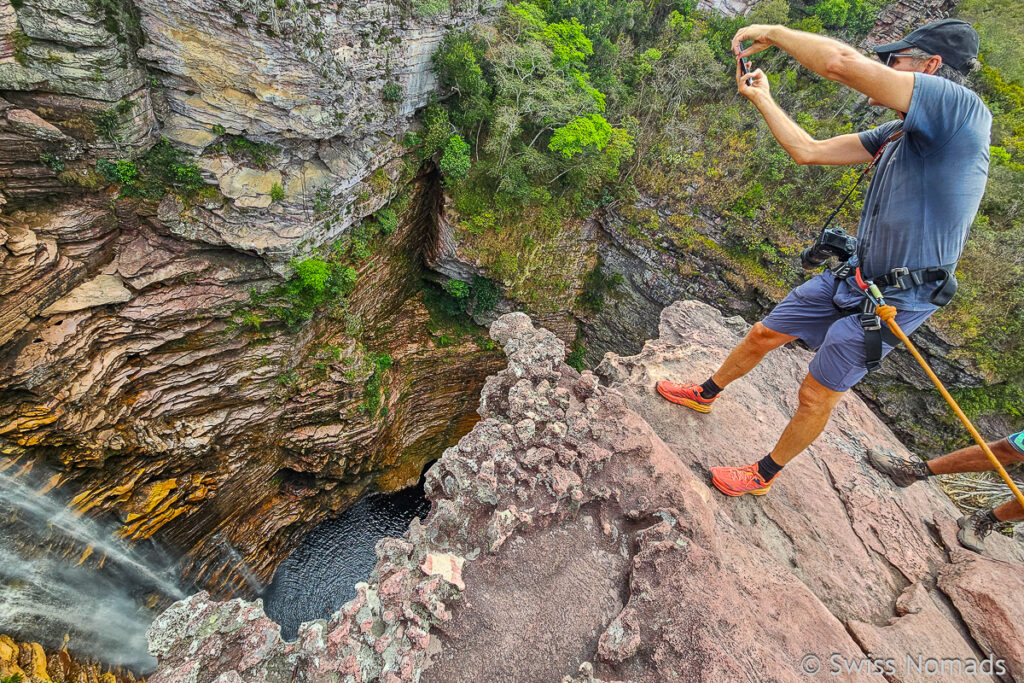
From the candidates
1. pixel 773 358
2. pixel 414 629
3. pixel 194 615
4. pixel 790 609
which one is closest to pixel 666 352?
pixel 773 358

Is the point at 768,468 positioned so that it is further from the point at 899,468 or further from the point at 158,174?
the point at 158,174

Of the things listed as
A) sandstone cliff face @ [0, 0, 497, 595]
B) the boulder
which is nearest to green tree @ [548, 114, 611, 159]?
sandstone cliff face @ [0, 0, 497, 595]

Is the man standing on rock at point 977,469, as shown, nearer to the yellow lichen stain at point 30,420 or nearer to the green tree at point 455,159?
the green tree at point 455,159

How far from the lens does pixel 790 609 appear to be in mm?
2621

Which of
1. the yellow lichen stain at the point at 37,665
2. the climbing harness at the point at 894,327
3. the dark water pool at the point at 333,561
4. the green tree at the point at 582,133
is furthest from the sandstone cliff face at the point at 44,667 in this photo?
the green tree at the point at 582,133

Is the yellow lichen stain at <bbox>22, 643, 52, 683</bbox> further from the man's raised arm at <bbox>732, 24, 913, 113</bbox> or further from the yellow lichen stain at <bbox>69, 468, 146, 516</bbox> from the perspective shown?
the man's raised arm at <bbox>732, 24, 913, 113</bbox>

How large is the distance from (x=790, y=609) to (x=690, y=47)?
43.5 feet

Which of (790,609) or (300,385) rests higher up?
(790,609)

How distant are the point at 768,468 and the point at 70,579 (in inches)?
375

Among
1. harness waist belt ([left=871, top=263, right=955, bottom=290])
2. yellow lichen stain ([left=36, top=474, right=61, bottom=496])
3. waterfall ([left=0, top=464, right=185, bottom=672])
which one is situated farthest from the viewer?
yellow lichen stain ([left=36, top=474, right=61, bottom=496])

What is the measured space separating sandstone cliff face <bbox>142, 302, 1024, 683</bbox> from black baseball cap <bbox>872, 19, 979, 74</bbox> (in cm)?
283

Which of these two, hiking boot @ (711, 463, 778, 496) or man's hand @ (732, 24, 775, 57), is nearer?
man's hand @ (732, 24, 775, 57)

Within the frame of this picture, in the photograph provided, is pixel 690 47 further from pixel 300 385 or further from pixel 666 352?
pixel 300 385

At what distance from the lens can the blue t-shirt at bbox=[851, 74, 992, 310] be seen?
2164 millimetres
